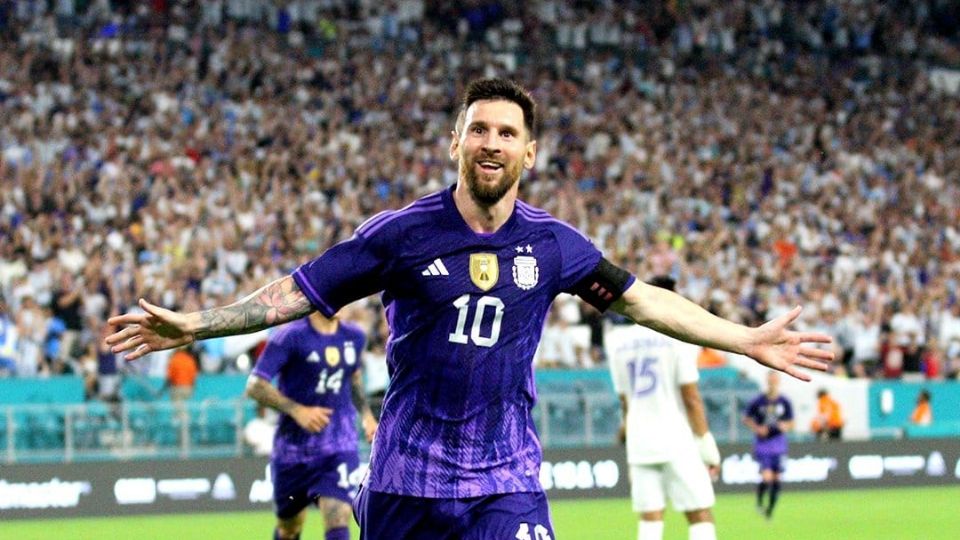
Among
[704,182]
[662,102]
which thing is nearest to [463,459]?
[704,182]

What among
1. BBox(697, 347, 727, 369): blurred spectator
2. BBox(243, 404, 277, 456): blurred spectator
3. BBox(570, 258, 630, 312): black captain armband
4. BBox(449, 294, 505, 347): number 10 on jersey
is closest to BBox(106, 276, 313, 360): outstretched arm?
BBox(449, 294, 505, 347): number 10 on jersey

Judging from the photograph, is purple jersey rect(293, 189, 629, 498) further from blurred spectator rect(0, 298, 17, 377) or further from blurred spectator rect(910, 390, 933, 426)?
blurred spectator rect(910, 390, 933, 426)

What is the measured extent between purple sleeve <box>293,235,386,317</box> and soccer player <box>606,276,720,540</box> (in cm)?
674

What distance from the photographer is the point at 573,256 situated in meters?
6.67

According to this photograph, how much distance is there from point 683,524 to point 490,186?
45.8ft

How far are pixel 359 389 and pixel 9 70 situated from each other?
1651 centimetres

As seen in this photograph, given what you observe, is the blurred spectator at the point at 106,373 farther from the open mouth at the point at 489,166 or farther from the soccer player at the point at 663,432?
the open mouth at the point at 489,166

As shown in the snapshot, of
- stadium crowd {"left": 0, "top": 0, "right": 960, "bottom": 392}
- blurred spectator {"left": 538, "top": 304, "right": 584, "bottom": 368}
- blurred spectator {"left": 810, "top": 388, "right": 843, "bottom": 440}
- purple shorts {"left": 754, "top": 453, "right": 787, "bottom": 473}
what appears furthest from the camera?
blurred spectator {"left": 810, "top": 388, "right": 843, "bottom": 440}

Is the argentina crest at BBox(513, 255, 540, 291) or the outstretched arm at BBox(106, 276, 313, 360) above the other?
the argentina crest at BBox(513, 255, 540, 291)

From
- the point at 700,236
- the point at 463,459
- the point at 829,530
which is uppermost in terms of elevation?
the point at 700,236

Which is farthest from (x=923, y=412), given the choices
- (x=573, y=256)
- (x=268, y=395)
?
(x=573, y=256)

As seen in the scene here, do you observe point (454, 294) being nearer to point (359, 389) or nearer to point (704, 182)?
point (359, 389)

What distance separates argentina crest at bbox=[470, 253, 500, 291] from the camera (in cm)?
636

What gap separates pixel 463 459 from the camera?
6391mm
